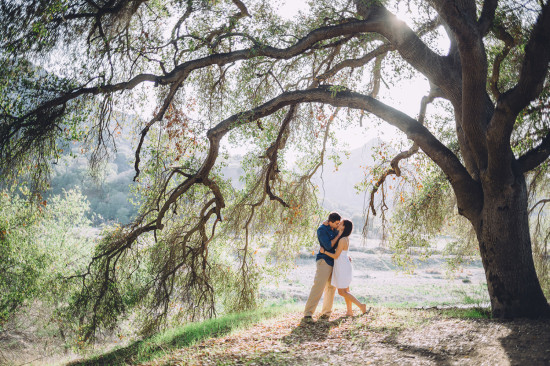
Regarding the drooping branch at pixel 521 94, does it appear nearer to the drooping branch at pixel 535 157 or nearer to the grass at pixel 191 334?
the drooping branch at pixel 535 157

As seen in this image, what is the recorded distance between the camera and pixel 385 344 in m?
4.89

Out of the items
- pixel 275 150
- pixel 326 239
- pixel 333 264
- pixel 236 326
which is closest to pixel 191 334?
pixel 236 326

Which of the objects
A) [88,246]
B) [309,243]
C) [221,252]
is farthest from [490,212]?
[88,246]

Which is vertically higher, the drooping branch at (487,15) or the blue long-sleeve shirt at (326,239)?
the drooping branch at (487,15)

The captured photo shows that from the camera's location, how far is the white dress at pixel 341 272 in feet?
22.3

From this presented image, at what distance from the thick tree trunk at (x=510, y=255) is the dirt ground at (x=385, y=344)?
43 centimetres

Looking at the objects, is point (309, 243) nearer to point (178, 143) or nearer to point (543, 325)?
point (178, 143)

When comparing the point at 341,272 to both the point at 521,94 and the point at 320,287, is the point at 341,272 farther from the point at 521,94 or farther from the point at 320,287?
the point at 521,94

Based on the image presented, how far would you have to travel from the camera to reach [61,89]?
256 inches

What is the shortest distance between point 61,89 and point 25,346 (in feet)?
49.9

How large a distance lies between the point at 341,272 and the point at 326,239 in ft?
2.18

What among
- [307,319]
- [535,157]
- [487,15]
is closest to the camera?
[535,157]

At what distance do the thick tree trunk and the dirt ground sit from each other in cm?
43

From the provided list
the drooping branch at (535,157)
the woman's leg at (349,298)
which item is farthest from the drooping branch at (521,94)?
the woman's leg at (349,298)
